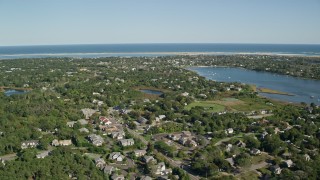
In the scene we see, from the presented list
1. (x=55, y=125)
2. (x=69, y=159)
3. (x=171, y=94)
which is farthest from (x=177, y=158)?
(x=171, y=94)

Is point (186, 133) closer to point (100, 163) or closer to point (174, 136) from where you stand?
point (174, 136)

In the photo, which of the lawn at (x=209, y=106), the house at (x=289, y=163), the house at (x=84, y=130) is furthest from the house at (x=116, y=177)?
the lawn at (x=209, y=106)

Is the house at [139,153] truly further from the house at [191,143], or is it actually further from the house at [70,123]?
the house at [70,123]

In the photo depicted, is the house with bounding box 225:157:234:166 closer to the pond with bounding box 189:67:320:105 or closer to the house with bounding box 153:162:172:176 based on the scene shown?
the house with bounding box 153:162:172:176

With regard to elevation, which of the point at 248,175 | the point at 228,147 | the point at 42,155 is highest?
the point at 42,155

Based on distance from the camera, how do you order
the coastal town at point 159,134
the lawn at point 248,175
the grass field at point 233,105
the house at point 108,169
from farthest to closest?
the grass field at point 233,105 < the coastal town at point 159,134 < the lawn at point 248,175 < the house at point 108,169

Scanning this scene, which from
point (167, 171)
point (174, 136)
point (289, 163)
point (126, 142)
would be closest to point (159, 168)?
point (167, 171)
